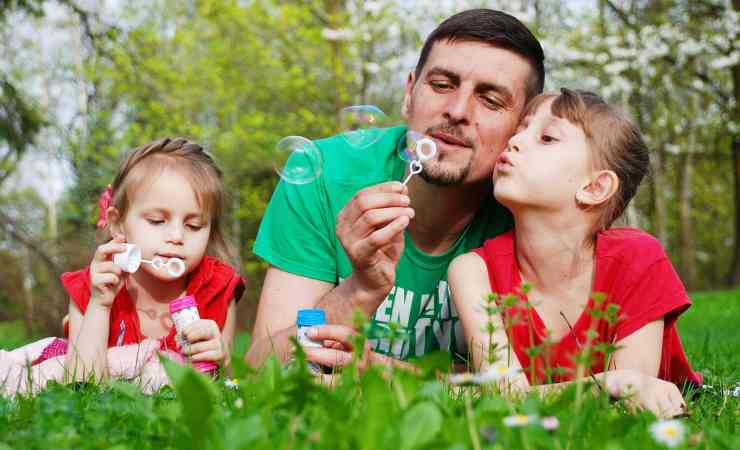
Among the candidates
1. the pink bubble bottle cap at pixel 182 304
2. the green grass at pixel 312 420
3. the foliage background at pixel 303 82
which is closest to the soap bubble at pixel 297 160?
the pink bubble bottle cap at pixel 182 304

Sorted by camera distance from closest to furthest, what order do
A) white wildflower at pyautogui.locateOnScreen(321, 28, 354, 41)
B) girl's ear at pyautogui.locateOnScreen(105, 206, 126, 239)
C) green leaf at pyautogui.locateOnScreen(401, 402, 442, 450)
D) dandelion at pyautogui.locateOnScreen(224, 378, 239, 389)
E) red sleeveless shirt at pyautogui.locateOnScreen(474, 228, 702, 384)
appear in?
1. green leaf at pyautogui.locateOnScreen(401, 402, 442, 450)
2. dandelion at pyautogui.locateOnScreen(224, 378, 239, 389)
3. red sleeveless shirt at pyautogui.locateOnScreen(474, 228, 702, 384)
4. girl's ear at pyautogui.locateOnScreen(105, 206, 126, 239)
5. white wildflower at pyautogui.locateOnScreen(321, 28, 354, 41)

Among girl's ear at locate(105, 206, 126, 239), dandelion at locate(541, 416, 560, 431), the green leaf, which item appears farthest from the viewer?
girl's ear at locate(105, 206, 126, 239)

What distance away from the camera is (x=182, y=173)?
2984 millimetres

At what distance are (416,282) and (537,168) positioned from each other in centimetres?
71

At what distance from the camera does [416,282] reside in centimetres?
296

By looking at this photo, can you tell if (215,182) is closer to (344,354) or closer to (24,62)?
(344,354)

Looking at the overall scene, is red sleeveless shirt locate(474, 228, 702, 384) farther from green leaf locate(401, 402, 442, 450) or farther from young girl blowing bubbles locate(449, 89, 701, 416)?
green leaf locate(401, 402, 442, 450)

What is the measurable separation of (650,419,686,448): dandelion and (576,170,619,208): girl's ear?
4.55 feet

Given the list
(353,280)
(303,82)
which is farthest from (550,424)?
(303,82)

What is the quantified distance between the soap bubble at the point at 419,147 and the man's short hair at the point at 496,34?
38 centimetres

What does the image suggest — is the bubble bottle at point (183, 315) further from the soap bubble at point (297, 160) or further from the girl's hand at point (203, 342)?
the soap bubble at point (297, 160)

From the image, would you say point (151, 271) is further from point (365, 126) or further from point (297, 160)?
point (365, 126)

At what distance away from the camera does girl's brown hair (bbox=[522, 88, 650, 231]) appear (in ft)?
8.45

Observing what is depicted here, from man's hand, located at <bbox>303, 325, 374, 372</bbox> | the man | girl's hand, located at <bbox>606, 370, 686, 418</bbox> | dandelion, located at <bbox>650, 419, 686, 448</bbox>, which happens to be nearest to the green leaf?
dandelion, located at <bbox>650, 419, 686, 448</bbox>
